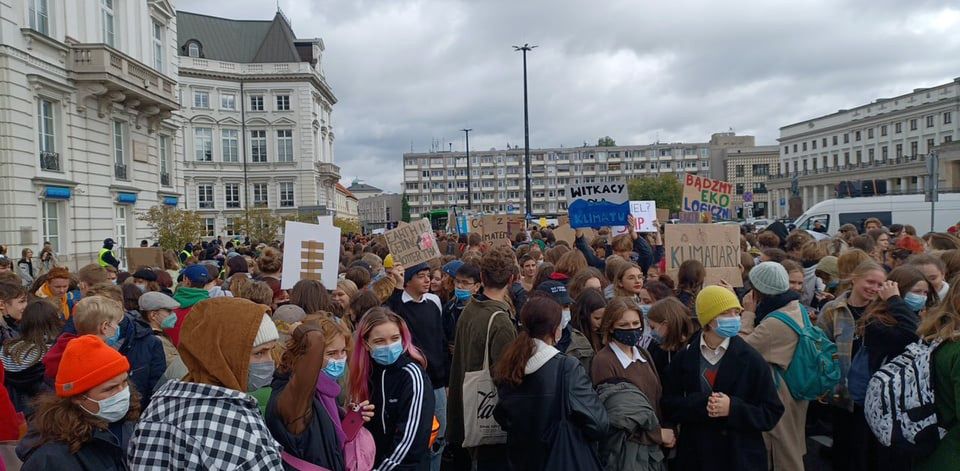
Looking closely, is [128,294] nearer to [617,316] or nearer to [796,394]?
[617,316]

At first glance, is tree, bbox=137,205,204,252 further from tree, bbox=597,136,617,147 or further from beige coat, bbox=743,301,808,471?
tree, bbox=597,136,617,147

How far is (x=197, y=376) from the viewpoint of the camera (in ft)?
8.91

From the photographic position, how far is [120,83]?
24.3 meters

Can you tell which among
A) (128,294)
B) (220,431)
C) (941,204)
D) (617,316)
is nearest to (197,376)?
(220,431)

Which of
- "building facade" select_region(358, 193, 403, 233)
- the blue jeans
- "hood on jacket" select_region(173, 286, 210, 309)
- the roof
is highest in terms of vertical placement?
the roof

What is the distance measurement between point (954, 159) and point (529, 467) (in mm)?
78802

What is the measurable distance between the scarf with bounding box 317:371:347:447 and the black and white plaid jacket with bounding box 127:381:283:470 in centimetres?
57

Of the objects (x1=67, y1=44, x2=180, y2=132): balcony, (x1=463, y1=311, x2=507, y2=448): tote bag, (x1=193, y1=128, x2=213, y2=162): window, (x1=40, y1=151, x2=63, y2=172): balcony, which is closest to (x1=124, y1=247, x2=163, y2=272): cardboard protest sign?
(x1=463, y1=311, x2=507, y2=448): tote bag

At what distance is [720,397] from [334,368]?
7.58 ft

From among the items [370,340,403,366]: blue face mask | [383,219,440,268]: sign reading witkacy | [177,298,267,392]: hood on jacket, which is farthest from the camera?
[383,219,440,268]: sign reading witkacy

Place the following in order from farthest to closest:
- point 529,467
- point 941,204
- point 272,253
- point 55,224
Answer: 1. point 55,224
2. point 941,204
3. point 272,253
4. point 529,467

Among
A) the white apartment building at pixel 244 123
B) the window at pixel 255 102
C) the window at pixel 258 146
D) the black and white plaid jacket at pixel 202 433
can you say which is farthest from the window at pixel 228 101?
the black and white plaid jacket at pixel 202 433

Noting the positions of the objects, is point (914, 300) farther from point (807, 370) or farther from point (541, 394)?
point (541, 394)

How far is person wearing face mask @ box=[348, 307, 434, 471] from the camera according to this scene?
3.74m
